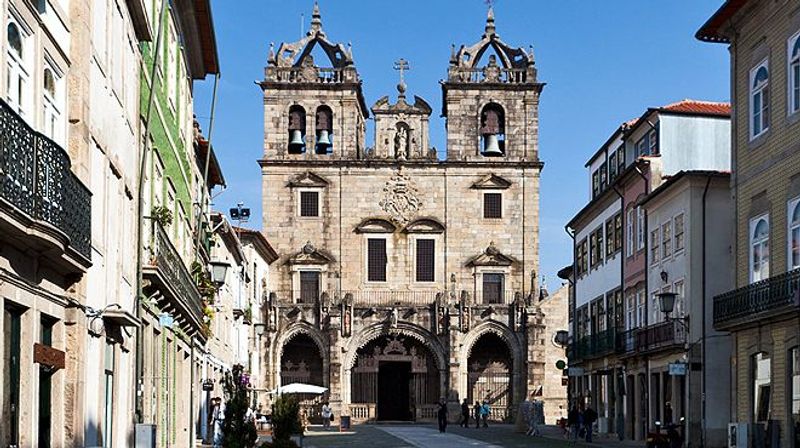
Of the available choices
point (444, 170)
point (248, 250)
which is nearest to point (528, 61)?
point (444, 170)

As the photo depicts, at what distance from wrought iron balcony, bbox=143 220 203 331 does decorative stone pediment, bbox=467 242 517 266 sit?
149ft

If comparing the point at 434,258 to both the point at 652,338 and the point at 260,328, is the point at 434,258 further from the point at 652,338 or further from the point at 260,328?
the point at 652,338

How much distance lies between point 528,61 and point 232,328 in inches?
1038

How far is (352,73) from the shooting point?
259 feet

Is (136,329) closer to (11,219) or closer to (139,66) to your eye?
(139,66)

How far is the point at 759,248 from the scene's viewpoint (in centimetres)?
3212

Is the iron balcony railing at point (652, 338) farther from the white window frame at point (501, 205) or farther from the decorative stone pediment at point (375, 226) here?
the decorative stone pediment at point (375, 226)

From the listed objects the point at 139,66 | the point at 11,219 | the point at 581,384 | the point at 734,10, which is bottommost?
the point at 581,384

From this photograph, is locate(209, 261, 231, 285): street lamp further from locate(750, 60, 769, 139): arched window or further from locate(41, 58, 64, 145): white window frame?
locate(41, 58, 64, 145): white window frame

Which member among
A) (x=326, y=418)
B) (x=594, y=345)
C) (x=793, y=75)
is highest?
(x=793, y=75)

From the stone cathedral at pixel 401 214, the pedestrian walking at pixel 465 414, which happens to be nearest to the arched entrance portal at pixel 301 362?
the stone cathedral at pixel 401 214

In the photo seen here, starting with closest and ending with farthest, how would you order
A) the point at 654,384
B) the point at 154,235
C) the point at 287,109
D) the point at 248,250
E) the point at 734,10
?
the point at 154,235 → the point at 734,10 → the point at 654,384 → the point at 248,250 → the point at 287,109

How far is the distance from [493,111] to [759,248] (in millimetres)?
47368

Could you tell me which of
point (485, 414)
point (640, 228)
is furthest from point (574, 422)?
point (485, 414)
